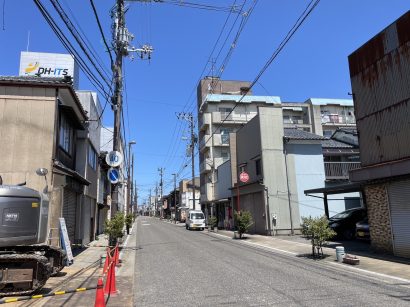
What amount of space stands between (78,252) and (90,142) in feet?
22.1

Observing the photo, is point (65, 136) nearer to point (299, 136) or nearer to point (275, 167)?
point (275, 167)

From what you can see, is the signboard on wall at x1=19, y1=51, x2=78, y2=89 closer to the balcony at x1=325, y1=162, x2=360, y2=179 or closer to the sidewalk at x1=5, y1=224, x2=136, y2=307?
the sidewalk at x1=5, y1=224, x2=136, y2=307

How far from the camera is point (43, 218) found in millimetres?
9789

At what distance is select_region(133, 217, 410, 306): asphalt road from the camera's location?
795cm

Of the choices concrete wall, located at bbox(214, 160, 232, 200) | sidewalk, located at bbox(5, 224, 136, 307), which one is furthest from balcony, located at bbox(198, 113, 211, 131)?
sidewalk, located at bbox(5, 224, 136, 307)

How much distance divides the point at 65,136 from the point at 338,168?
21.7 metres

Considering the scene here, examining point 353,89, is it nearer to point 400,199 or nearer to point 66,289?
point 400,199

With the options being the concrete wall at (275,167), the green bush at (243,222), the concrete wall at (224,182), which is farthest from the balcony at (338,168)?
the concrete wall at (224,182)

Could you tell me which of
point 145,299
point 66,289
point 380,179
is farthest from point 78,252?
point 380,179

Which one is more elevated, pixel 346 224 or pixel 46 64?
pixel 46 64

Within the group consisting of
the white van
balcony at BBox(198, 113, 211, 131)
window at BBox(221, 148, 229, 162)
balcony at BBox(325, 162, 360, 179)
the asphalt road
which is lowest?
the asphalt road

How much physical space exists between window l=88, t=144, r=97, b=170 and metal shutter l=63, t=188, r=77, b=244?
366cm

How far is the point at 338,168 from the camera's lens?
99.4 feet

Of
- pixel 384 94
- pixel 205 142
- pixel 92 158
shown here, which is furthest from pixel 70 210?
pixel 205 142
